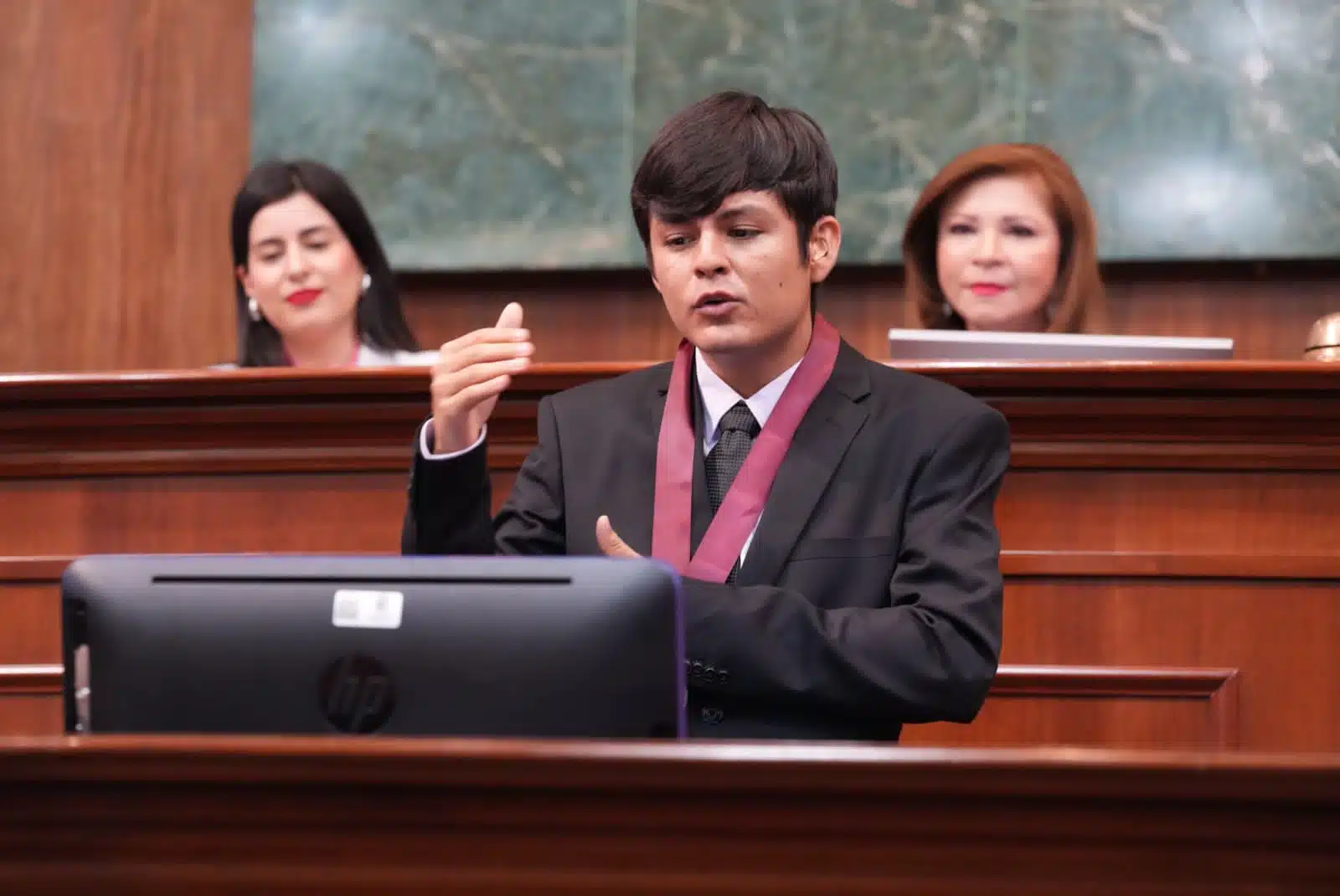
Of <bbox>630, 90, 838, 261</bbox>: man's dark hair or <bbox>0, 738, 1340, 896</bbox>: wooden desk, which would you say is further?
<bbox>630, 90, 838, 261</bbox>: man's dark hair

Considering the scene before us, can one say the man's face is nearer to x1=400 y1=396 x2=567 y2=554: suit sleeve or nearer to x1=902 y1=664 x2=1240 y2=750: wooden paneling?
x1=400 y1=396 x2=567 y2=554: suit sleeve

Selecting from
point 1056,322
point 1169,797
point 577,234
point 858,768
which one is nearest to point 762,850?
point 858,768

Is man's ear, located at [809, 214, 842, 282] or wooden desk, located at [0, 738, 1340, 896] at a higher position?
man's ear, located at [809, 214, 842, 282]

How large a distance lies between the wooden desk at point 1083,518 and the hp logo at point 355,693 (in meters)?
1.04

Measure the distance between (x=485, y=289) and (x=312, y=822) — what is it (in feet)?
9.97

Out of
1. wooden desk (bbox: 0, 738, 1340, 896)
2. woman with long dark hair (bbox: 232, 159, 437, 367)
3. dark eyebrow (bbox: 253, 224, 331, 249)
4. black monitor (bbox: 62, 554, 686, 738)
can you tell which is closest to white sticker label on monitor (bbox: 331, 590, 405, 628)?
black monitor (bbox: 62, 554, 686, 738)

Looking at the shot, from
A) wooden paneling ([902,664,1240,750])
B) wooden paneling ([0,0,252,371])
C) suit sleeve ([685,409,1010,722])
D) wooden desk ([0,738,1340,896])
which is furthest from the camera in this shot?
wooden paneling ([0,0,252,371])

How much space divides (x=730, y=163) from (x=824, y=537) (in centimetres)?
41

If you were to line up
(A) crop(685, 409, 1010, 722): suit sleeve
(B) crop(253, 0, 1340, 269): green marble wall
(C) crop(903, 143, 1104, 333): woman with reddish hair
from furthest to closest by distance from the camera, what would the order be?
(B) crop(253, 0, 1340, 269): green marble wall, (C) crop(903, 143, 1104, 333): woman with reddish hair, (A) crop(685, 409, 1010, 722): suit sleeve

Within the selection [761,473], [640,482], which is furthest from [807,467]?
[640,482]

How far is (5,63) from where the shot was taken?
387 cm

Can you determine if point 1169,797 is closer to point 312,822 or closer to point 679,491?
point 312,822

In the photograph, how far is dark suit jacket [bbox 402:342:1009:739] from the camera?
4.54ft

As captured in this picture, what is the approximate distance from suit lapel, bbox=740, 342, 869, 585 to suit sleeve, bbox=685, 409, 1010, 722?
0.32ft
